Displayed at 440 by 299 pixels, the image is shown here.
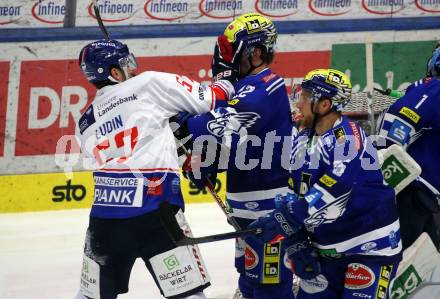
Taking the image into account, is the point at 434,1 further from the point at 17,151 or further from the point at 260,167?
the point at 260,167

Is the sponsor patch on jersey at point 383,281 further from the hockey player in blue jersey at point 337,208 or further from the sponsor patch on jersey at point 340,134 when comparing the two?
the sponsor patch on jersey at point 340,134

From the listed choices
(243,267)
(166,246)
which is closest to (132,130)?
(166,246)

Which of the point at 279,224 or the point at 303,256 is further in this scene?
the point at 303,256

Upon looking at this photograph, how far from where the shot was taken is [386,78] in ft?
25.4

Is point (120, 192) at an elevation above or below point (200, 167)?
above

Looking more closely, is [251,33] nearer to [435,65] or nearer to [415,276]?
[435,65]

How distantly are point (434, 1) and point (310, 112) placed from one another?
4.92 metres

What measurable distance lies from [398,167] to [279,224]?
0.70m

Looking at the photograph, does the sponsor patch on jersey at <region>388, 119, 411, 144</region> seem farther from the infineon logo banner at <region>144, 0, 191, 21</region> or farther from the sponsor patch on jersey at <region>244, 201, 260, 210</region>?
the infineon logo banner at <region>144, 0, 191, 21</region>

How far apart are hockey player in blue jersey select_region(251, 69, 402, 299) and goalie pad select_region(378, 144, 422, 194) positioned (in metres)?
0.35

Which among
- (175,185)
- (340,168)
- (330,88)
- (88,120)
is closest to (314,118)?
(330,88)

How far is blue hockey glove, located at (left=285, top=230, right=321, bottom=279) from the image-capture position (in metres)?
3.48

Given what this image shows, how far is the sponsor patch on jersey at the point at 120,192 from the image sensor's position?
3.43 m

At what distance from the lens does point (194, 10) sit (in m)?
7.50
